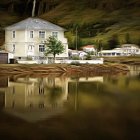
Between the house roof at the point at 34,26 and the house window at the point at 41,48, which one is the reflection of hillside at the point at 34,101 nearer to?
the house roof at the point at 34,26

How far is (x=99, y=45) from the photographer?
92.7 meters

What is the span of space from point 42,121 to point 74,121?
132cm

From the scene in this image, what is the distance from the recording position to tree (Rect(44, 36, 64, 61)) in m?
50.2

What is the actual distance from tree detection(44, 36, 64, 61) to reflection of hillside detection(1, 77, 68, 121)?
22652 millimetres

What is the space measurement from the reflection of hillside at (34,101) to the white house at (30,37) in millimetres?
24784

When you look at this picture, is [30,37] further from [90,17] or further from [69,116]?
[90,17]

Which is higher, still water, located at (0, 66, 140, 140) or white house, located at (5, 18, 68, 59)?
white house, located at (5, 18, 68, 59)

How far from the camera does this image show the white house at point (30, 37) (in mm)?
51875

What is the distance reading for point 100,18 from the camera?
11638 centimetres

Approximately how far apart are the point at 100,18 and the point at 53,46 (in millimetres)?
68731

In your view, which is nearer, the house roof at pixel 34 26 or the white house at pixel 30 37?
the house roof at pixel 34 26

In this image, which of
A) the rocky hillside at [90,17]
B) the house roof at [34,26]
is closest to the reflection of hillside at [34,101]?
the house roof at [34,26]

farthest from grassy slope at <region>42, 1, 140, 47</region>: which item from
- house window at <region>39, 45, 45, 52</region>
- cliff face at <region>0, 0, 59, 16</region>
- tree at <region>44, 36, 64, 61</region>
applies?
tree at <region>44, 36, 64, 61</region>

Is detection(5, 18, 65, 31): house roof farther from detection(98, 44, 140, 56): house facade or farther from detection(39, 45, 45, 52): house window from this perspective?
detection(98, 44, 140, 56): house facade
